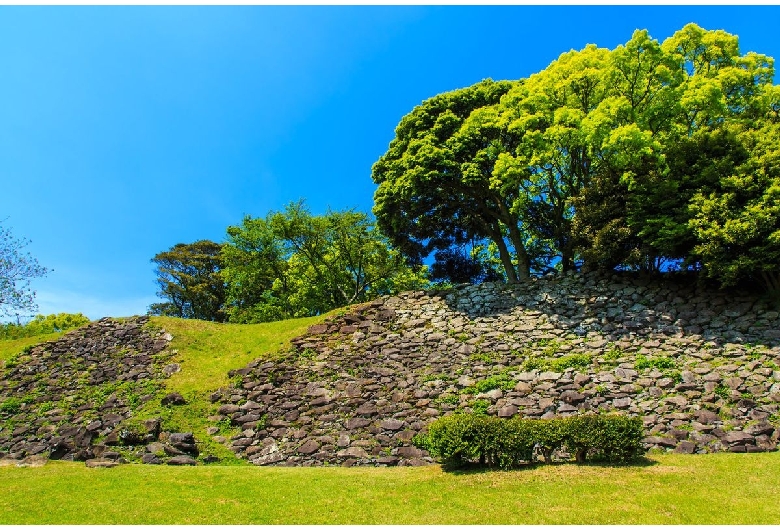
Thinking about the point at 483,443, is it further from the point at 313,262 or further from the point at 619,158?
the point at 313,262

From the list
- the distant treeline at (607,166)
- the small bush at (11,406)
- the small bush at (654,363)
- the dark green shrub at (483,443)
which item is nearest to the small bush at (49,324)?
the small bush at (11,406)

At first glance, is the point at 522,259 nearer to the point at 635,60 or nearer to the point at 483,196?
the point at 483,196

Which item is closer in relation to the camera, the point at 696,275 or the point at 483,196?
the point at 696,275

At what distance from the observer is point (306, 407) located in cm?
1672

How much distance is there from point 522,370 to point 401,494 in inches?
344

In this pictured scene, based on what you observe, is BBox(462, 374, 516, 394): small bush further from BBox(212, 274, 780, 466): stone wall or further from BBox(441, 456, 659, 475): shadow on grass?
BBox(441, 456, 659, 475): shadow on grass

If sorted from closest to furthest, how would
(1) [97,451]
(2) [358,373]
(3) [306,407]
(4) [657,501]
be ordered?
(4) [657,501] < (1) [97,451] < (3) [306,407] < (2) [358,373]

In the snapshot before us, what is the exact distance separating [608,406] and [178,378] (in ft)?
54.1

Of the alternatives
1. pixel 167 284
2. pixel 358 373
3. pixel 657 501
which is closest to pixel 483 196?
pixel 358 373

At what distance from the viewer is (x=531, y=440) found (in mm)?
10984

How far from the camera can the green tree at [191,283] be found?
46.3 metres

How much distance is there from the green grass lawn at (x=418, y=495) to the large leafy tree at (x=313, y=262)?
972 inches

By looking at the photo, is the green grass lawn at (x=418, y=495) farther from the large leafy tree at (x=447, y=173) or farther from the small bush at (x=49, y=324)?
the small bush at (x=49, y=324)

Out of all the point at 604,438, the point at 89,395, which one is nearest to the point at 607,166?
the point at 604,438
